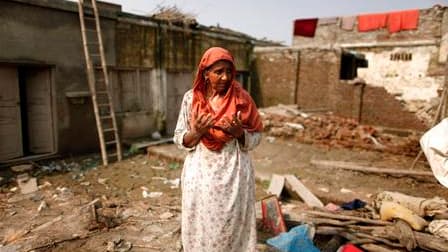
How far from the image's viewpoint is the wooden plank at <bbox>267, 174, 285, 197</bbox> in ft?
16.1

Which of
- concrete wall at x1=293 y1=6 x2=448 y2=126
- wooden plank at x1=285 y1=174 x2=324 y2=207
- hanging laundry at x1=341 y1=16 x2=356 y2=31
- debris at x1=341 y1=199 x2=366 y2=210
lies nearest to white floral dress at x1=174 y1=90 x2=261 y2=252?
debris at x1=341 y1=199 x2=366 y2=210

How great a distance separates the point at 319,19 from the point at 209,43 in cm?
927

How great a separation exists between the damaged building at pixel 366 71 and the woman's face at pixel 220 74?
10.3 m

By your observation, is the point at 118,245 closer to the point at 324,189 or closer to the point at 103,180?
the point at 103,180

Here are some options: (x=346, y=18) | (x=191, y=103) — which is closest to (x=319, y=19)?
(x=346, y=18)

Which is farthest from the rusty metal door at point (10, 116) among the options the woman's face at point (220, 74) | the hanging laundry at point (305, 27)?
the hanging laundry at point (305, 27)

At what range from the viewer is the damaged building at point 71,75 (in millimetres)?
6145

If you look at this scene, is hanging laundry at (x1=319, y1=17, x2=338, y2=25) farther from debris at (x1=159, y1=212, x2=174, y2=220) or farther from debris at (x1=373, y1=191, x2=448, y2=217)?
debris at (x1=159, y1=212, x2=174, y2=220)

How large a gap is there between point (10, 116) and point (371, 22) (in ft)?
50.9

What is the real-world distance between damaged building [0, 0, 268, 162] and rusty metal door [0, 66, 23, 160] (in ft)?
0.06

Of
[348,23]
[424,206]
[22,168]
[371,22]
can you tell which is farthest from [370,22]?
[22,168]

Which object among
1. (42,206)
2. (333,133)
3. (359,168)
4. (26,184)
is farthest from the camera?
(333,133)

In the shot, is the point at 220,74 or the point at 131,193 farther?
the point at 131,193

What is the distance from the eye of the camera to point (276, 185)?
5.05 m
